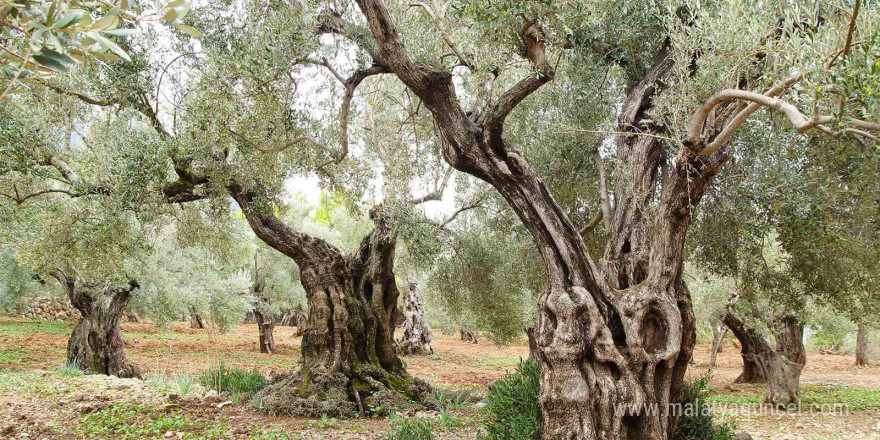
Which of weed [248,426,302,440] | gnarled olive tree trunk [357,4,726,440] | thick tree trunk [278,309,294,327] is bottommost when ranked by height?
thick tree trunk [278,309,294,327]

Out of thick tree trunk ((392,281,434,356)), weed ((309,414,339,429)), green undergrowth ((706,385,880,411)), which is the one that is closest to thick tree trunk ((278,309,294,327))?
thick tree trunk ((392,281,434,356))

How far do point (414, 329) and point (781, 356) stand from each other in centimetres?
1623

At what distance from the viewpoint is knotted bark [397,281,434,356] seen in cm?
2648

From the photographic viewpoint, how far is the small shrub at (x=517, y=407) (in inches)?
255

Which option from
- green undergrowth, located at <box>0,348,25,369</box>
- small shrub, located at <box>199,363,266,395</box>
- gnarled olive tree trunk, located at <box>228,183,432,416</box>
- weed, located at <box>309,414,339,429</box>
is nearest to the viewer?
weed, located at <box>309,414,339,429</box>

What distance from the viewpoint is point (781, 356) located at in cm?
1452

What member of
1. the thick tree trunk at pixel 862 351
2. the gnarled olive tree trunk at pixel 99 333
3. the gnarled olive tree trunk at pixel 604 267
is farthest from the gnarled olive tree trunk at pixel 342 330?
the thick tree trunk at pixel 862 351

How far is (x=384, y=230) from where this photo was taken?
12.4m

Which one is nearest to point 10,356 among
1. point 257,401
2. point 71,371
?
point 71,371

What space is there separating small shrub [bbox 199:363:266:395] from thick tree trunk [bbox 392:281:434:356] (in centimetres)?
1451

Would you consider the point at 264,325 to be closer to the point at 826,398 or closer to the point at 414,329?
the point at 414,329

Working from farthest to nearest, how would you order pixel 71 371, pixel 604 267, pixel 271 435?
pixel 71 371 < pixel 271 435 < pixel 604 267

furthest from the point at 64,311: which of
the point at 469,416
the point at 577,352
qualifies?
the point at 577,352

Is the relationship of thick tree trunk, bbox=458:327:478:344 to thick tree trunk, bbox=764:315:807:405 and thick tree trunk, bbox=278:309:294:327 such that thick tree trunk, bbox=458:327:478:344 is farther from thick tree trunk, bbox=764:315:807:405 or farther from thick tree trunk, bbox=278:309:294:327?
thick tree trunk, bbox=764:315:807:405
